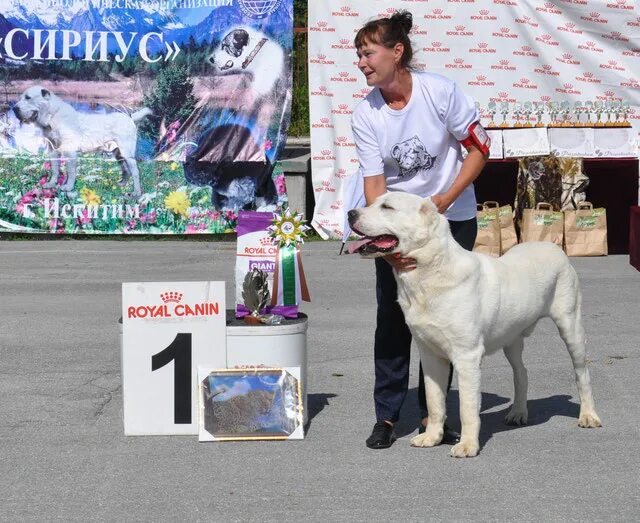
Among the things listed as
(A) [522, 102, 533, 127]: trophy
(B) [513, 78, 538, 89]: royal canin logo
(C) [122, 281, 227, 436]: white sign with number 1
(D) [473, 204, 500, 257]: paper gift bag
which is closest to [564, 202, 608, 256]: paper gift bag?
(D) [473, 204, 500, 257]: paper gift bag

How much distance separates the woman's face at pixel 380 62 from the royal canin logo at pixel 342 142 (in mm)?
8453

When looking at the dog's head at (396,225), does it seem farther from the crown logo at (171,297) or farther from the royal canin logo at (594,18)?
the royal canin logo at (594,18)

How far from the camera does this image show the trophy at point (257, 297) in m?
6.06

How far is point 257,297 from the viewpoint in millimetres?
6059

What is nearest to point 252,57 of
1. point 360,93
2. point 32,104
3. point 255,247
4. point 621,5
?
point 360,93

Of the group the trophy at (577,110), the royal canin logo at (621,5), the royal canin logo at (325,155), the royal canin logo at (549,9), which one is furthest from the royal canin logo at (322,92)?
the royal canin logo at (621,5)

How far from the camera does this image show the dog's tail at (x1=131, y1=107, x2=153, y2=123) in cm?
1429

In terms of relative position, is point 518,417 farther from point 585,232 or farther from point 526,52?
point 526,52

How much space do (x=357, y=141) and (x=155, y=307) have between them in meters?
1.30

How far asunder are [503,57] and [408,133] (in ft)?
29.5

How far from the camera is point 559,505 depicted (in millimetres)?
4910

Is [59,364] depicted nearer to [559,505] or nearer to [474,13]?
[559,505]

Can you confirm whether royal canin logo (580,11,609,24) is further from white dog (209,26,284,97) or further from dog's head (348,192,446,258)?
dog's head (348,192,446,258)

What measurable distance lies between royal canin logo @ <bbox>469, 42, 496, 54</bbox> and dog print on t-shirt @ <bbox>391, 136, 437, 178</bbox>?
29.1 feet
